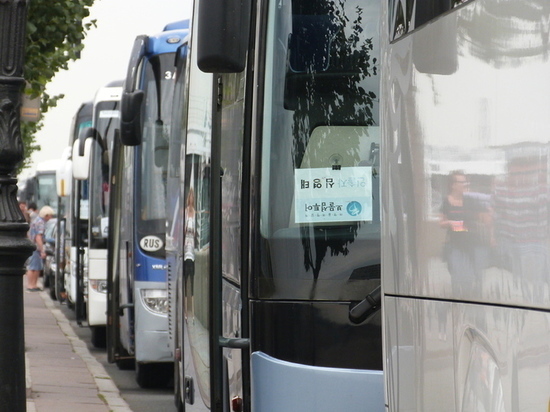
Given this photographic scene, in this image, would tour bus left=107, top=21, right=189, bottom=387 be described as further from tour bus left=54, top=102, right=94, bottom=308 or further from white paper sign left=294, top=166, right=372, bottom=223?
white paper sign left=294, top=166, right=372, bottom=223

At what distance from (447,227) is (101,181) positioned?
14139mm

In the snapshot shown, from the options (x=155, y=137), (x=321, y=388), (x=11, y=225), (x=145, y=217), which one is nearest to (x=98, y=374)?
(x=145, y=217)

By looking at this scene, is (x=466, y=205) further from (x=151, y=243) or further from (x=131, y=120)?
(x=151, y=243)

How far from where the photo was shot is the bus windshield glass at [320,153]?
180 inches

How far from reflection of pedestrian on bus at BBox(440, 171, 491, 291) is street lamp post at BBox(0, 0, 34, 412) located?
12.4ft

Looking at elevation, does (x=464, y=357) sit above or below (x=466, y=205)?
below

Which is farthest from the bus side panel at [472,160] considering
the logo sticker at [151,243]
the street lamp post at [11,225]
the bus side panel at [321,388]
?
the logo sticker at [151,243]

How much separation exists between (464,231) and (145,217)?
361 inches

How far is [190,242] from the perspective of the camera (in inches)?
229

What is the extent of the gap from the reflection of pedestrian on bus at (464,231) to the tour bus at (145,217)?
8541mm

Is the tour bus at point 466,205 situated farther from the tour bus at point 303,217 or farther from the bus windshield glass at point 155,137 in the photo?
the bus windshield glass at point 155,137

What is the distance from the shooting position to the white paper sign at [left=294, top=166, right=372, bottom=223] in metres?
4.64

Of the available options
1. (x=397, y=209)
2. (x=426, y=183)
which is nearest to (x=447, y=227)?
(x=426, y=183)

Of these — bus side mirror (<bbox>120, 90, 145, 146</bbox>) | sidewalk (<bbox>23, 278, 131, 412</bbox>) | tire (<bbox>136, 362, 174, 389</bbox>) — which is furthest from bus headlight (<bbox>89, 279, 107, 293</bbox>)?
bus side mirror (<bbox>120, 90, 145, 146</bbox>)
